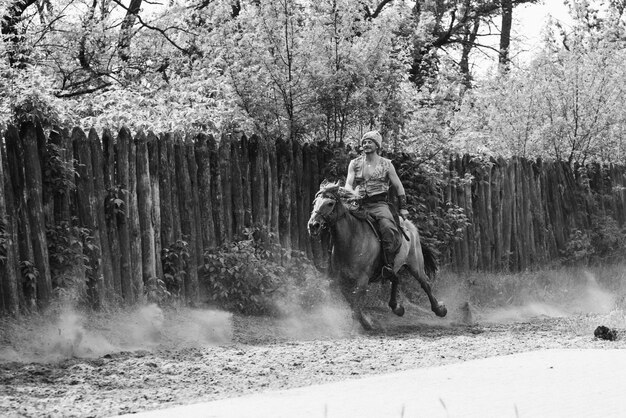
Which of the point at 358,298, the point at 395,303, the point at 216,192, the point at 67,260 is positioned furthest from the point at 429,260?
the point at 67,260

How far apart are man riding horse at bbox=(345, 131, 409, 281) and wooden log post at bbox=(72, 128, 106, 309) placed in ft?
11.7

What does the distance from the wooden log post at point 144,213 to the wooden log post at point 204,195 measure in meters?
1.02

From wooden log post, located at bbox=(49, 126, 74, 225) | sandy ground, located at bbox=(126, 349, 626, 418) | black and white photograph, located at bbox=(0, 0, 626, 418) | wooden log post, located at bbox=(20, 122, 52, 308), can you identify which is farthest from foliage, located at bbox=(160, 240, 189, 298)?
sandy ground, located at bbox=(126, 349, 626, 418)

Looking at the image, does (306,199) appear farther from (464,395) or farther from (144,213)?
(464,395)

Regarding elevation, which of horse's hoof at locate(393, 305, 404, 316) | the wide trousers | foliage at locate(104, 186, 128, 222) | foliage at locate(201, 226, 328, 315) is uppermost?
foliage at locate(104, 186, 128, 222)

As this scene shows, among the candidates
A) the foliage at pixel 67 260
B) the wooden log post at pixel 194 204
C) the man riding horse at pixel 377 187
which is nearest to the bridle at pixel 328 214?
the man riding horse at pixel 377 187

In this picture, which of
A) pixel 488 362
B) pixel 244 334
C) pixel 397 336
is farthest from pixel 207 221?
pixel 488 362

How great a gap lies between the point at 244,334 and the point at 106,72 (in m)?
11.6

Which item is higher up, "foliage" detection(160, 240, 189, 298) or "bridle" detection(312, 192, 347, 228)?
"bridle" detection(312, 192, 347, 228)

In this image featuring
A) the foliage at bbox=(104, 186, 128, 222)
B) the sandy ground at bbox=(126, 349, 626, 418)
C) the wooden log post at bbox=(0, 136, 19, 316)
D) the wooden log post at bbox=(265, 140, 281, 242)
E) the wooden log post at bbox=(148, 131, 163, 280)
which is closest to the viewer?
the sandy ground at bbox=(126, 349, 626, 418)

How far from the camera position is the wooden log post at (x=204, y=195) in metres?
13.4

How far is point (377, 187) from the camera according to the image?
13828 mm

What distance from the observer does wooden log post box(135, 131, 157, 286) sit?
12.5m

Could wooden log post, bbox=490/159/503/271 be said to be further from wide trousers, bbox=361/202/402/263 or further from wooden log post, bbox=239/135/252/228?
wooden log post, bbox=239/135/252/228
